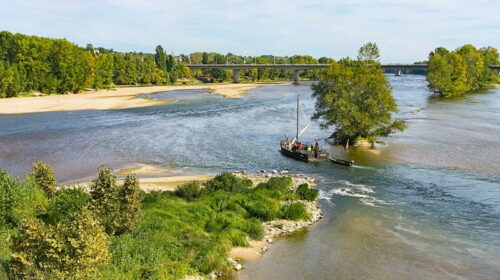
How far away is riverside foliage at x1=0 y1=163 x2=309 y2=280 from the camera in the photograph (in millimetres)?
17844

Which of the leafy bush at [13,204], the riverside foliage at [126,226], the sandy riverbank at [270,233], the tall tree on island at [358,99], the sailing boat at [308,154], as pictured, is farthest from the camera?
the tall tree on island at [358,99]

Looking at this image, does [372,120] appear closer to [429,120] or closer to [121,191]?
[429,120]

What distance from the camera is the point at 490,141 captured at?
Answer: 212 feet

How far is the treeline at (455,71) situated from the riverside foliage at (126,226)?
362 feet

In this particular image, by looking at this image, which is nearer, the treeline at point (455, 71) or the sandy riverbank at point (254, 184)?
the sandy riverbank at point (254, 184)

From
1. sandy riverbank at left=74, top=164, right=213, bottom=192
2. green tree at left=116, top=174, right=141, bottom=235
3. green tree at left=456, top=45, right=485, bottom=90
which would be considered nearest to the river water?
sandy riverbank at left=74, top=164, right=213, bottom=192

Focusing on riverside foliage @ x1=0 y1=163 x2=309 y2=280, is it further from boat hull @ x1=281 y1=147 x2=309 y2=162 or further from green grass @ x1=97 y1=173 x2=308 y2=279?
boat hull @ x1=281 y1=147 x2=309 y2=162

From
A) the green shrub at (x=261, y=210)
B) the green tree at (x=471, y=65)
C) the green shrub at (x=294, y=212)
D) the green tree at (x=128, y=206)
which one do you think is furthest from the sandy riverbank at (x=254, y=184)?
the green tree at (x=471, y=65)

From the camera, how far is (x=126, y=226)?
24500mm

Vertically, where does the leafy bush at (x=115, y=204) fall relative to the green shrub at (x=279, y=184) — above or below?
above

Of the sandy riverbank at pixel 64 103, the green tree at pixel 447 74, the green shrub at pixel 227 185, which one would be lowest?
the green shrub at pixel 227 185

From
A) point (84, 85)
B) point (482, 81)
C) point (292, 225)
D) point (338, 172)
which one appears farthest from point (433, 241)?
point (482, 81)

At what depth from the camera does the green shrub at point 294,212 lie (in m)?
32.5

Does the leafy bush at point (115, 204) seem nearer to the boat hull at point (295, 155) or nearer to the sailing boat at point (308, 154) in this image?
the boat hull at point (295, 155)
